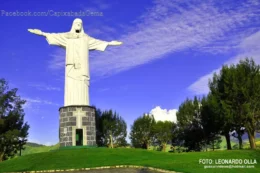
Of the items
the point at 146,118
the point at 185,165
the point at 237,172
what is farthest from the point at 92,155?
the point at 146,118

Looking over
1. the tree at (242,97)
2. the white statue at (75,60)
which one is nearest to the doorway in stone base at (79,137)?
the white statue at (75,60)

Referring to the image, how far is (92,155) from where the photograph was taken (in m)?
29.8

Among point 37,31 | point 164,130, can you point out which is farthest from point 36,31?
point 164,130

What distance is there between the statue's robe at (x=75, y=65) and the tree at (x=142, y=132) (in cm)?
3352

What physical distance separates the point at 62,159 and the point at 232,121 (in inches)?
1028

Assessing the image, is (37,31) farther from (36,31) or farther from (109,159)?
(109,159)

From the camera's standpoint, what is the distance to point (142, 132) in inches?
2803

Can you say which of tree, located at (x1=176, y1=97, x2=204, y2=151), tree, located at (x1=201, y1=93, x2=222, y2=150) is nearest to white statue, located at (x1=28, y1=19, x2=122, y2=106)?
tree, located at (x1=201, y1=93, x2=222, y2=150)

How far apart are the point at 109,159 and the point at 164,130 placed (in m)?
44.1

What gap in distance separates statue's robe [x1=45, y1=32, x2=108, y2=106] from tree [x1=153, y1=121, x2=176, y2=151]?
3368 centimetres

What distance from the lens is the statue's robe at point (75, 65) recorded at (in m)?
38.9

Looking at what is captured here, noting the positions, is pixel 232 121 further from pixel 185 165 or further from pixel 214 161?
pixel 185 165

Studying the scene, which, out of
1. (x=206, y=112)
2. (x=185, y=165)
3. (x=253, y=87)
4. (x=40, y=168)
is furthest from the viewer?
(x=206, y=112)

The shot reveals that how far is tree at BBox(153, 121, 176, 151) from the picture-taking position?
2758 inches
